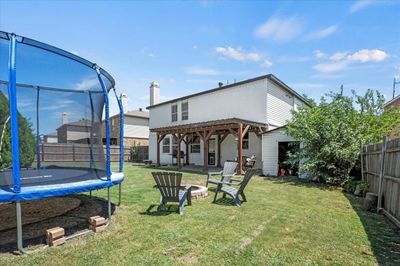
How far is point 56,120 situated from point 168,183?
373 centimetres

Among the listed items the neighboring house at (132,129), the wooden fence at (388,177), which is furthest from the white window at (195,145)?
the wooden fence at (388,177)

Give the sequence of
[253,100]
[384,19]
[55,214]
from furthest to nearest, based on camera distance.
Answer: [253,100] → [384,19] → [55,214]

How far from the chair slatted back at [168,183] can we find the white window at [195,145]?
1333cm

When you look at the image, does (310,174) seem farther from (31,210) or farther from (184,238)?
(31,210)

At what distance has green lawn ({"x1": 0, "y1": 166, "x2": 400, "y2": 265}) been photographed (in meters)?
3.23

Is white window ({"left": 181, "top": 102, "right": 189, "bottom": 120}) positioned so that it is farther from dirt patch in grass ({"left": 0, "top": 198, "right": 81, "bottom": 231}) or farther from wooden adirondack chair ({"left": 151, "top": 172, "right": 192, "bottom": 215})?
wooden adirondack chair ({"left": 151, "top": 172, "right": 192, "bottom": 215})

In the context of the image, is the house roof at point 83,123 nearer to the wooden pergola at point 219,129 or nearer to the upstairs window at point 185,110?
the wooden pergola at point 219,129

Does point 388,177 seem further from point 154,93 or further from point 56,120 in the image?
point 154,93

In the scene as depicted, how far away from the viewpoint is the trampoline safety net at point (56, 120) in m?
5.39

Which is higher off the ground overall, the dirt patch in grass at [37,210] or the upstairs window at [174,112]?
the upstairs window at [174,112]

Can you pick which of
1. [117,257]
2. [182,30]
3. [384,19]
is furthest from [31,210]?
[384,19]

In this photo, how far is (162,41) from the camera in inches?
474

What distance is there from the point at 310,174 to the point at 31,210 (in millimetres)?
10538

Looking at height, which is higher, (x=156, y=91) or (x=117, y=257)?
(x=156, y=91)
